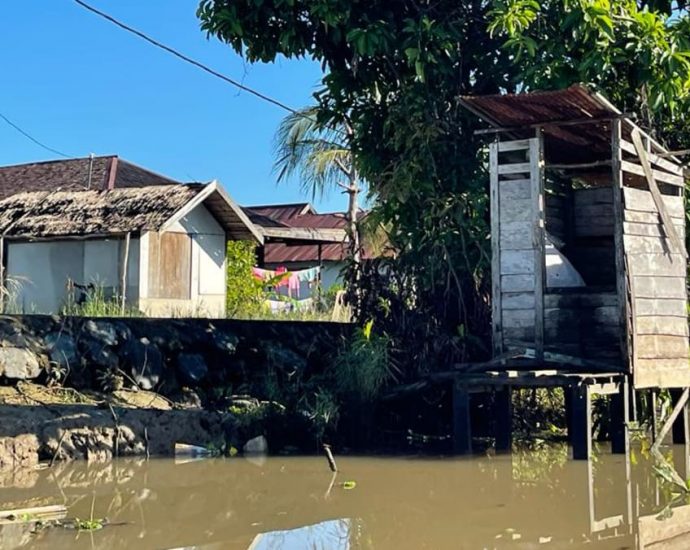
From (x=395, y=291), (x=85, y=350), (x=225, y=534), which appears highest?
(x=395, y=291)

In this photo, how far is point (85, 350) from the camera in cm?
1003

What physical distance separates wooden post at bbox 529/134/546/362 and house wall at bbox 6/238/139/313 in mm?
10516

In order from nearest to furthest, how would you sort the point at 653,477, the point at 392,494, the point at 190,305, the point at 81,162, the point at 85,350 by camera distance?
the point at 392,494 < the point at 653,477 < the point at 85,350 < the point at 190,305 < the point at 81,162

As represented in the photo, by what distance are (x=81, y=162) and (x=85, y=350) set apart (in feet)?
52.5

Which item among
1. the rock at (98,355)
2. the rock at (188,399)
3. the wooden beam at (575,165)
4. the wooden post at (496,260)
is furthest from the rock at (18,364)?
the wooden beam at (575,165)

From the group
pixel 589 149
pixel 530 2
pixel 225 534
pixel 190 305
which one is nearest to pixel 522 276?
pixel 589 149

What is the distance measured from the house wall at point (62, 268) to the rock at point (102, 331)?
7643 mm

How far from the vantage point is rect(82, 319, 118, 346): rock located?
10156 millimetres

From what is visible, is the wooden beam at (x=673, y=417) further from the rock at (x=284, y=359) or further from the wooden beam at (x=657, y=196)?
the rock at (x=284, y=359)

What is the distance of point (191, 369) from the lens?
10.7 meters

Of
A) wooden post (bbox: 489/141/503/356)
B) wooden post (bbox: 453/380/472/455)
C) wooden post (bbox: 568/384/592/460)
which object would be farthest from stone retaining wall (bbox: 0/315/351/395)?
wooden post (bbox: 568/384/592/460)

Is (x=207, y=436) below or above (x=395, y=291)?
below

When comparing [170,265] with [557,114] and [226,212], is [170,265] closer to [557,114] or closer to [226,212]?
[226,212]

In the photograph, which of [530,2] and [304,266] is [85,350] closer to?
[530,2]
